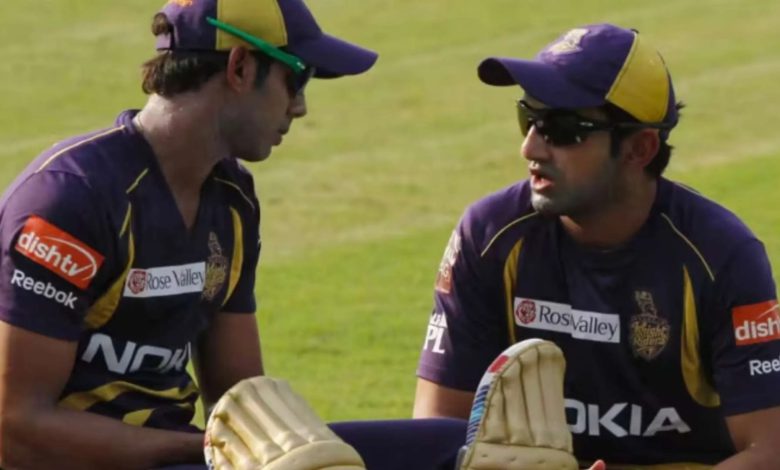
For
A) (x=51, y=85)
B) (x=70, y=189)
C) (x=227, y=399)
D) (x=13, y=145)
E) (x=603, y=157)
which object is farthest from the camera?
(x=51, y=85)

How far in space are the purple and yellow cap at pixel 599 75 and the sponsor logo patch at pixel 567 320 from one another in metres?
0.55

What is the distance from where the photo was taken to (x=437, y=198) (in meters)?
12.3

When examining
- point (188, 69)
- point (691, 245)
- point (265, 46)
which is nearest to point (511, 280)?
point (691, 245)

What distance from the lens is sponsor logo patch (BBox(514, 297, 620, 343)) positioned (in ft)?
18.7

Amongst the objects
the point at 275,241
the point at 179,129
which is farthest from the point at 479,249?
the point at 275,241

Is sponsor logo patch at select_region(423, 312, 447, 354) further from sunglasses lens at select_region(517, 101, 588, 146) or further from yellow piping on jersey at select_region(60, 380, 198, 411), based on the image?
yellow piping on jersey at select_region(60, 380, 198, 411)

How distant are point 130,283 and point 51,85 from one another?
957 cm

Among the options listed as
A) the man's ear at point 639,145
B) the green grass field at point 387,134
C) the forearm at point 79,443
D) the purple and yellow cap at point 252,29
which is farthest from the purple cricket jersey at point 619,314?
the green grass field at point 387,134

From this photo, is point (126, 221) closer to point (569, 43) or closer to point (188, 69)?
point (188, 69)

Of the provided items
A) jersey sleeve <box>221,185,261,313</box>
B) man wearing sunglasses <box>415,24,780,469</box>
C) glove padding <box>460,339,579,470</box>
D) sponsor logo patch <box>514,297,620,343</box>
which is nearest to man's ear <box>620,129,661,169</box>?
man wearing sunglasses <box>415,24,780,469</box>

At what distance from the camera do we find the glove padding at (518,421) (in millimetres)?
4906

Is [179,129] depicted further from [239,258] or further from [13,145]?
[13,145]

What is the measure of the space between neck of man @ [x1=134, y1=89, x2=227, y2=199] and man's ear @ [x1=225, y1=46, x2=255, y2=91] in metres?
0.07

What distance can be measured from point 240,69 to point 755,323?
59.1 inches
